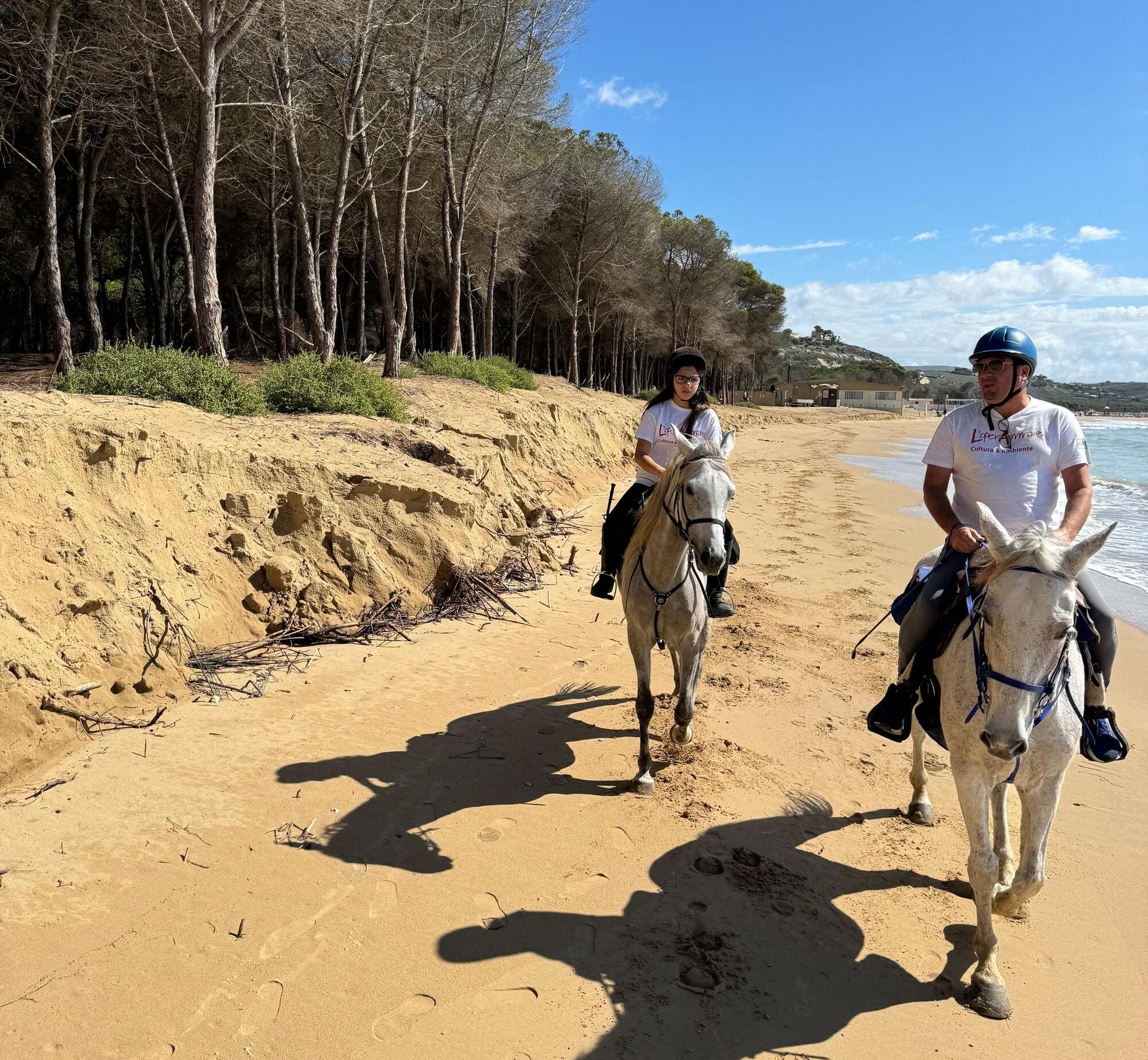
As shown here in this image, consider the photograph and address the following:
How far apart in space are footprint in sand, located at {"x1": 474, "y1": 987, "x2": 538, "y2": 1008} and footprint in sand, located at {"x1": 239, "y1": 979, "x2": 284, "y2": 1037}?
0.85 m

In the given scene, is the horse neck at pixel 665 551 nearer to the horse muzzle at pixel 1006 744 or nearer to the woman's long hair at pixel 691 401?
the woman's long hair at pixel 691 401

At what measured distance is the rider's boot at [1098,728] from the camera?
11.2 ft

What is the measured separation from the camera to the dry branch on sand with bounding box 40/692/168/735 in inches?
184

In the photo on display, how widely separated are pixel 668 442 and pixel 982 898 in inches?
146

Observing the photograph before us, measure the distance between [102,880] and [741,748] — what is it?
421 centimetres

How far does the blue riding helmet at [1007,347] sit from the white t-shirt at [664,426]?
212cm

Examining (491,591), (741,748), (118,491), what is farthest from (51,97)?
(741,748)

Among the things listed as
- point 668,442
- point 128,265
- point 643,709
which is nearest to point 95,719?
point 643,709

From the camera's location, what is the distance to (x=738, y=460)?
27.3m

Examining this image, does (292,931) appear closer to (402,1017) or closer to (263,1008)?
(263,1008)

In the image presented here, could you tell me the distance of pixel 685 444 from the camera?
4.54 m

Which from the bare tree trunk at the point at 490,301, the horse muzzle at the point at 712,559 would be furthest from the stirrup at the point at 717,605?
the bare tree trunk at the point at 490,301

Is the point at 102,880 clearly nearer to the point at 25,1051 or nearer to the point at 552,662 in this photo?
the point at 25,1051

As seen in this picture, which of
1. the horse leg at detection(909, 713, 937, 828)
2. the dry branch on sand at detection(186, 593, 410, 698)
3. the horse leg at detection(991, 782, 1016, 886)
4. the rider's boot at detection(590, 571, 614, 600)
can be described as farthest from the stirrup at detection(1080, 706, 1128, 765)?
the dry branch on sand at detection(186, 593, 410, 698)
